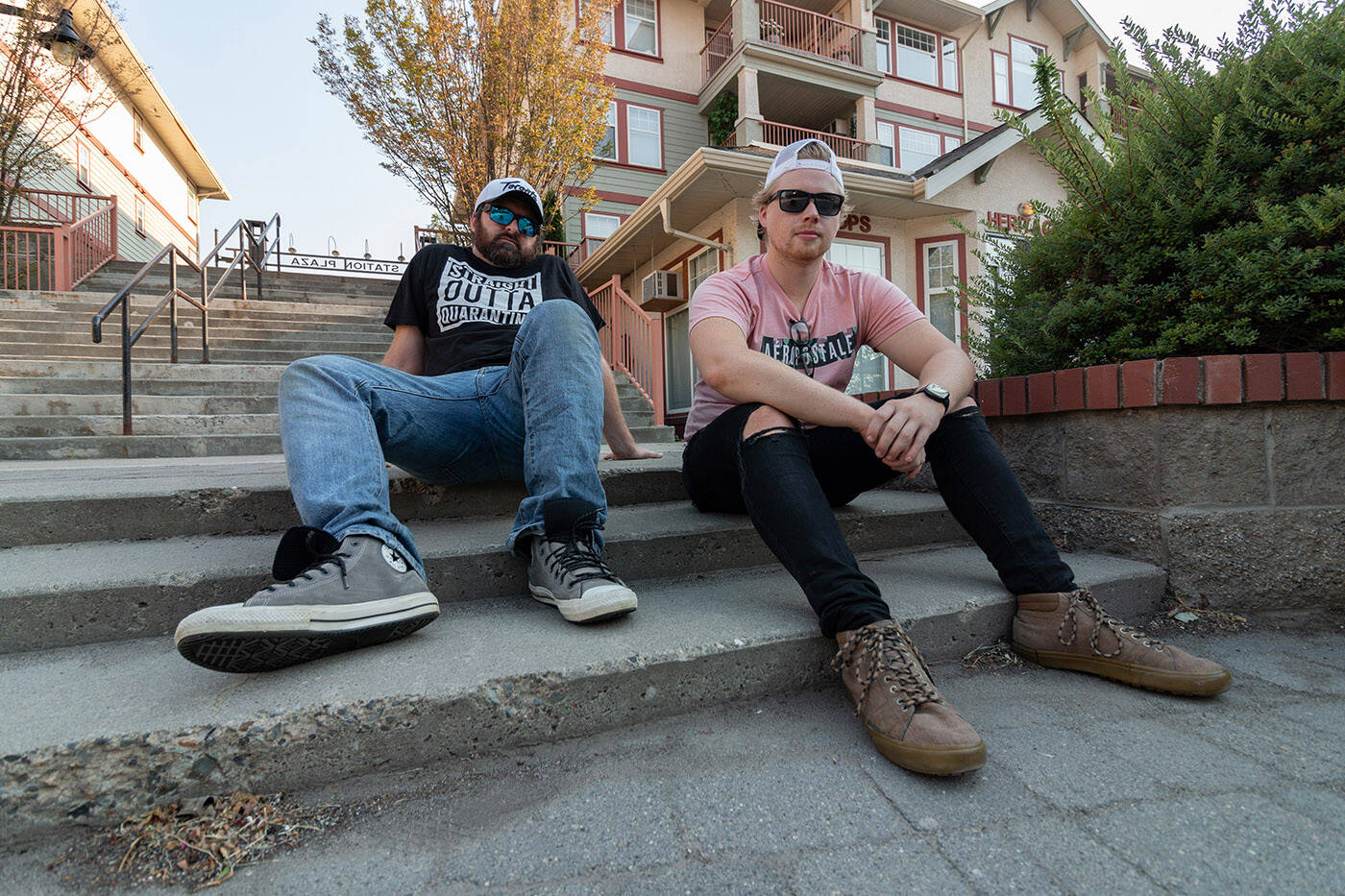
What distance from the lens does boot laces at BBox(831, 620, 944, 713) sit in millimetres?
1167

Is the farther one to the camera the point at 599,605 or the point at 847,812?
the point at 599,605

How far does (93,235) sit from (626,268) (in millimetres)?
8397

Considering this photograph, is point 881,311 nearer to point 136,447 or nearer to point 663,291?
point 136,447

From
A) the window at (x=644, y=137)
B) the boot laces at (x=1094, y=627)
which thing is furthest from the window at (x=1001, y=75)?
the boot laces at (x=1094, y=627)

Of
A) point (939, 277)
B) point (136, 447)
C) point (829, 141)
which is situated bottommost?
point (136, 447)

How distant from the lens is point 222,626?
1.06 m

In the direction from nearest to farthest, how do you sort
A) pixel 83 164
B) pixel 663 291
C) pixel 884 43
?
pixel 663 291, pixel 83 164, pixel 884 43

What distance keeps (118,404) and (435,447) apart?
13.3 feet

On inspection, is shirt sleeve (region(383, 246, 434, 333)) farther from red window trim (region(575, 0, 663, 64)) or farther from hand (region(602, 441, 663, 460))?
red window trim (region(575, 0, 663, 64))

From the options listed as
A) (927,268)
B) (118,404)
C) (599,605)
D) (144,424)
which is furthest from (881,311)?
(927,268)

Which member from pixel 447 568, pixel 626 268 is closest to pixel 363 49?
pixel 626 268

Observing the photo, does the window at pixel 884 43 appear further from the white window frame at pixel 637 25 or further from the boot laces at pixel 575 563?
the boot laces at pixel 575 563

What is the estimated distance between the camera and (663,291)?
9523 millimetres

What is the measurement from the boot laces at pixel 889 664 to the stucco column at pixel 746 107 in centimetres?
1149
